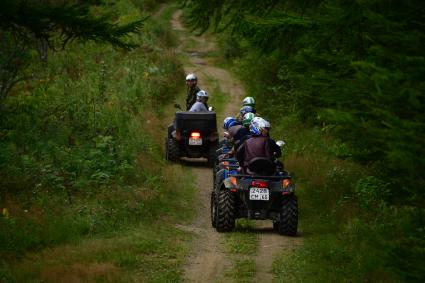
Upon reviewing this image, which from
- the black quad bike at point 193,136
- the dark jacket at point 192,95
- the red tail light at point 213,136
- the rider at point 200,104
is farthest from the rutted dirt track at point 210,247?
the dark jacket at point 192,95

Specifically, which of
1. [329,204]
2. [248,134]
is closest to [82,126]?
[248,134]

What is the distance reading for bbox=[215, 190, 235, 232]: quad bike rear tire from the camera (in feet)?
47.4

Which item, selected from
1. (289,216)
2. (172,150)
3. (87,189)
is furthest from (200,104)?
(289,216)

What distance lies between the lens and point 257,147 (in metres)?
15.2

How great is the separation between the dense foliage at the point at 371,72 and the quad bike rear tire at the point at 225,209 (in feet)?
8.99

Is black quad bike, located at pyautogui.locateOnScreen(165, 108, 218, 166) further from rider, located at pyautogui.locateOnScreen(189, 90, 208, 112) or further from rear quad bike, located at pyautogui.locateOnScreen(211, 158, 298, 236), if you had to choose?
rear quad bike, located at pyautogui.locateOnScreen(211, 158, 298, 236)

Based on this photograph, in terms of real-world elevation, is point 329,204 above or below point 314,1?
below

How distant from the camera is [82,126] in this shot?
73.9 feet

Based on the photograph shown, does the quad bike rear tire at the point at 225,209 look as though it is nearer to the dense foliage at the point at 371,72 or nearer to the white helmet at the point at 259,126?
the white helmet at the point at 259,126

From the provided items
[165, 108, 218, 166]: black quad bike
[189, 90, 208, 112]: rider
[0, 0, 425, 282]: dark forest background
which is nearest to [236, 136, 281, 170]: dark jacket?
[0, 0, 425, 282]: dark forest background

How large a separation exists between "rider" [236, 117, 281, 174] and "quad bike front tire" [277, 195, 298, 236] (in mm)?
954

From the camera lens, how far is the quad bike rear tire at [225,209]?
14461mm

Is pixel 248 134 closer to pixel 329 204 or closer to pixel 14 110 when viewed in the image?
pixel 329 204

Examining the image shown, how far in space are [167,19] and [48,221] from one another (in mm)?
44468
